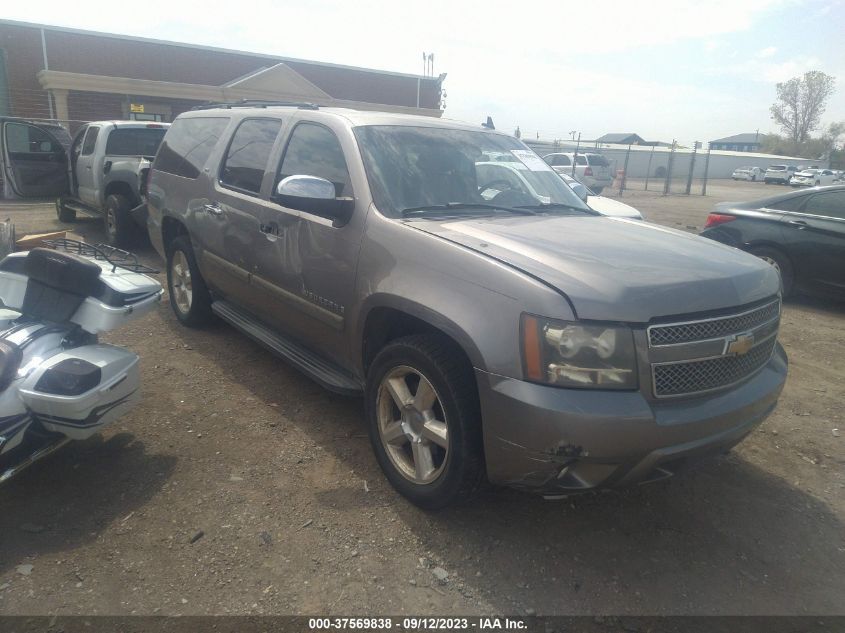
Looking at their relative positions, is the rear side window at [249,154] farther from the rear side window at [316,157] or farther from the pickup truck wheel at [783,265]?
the pickup truck wheel at [783,265]

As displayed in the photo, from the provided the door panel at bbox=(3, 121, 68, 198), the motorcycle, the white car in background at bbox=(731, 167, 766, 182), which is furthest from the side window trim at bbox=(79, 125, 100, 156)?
the white car in background at bbox=(731, 167, 766, 182)

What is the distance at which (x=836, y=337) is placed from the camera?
599cm

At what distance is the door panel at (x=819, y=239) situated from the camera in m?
6.76

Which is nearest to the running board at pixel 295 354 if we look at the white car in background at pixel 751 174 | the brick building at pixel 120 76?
the brick building at pixel 120 76

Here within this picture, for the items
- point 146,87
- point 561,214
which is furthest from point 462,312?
point 146,87

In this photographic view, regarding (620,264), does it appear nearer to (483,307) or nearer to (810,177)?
(483,307)

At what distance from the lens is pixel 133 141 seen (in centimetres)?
995

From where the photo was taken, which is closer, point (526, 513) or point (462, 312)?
point (462, 312)

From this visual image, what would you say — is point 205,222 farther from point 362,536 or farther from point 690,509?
point 690,509

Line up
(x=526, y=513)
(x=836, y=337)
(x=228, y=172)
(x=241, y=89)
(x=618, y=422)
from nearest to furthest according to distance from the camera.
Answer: (x=618, y=422) → (x=526, y=513) → (x=228, y=172) → (x=836, y=337) → (x=241, y=89)

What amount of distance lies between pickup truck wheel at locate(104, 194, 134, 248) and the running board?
4.89 meters

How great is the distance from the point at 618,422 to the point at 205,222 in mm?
3591

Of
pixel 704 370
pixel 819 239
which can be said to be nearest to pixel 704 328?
→ pixel 704 370

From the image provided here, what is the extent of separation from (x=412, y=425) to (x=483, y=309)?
767mm
